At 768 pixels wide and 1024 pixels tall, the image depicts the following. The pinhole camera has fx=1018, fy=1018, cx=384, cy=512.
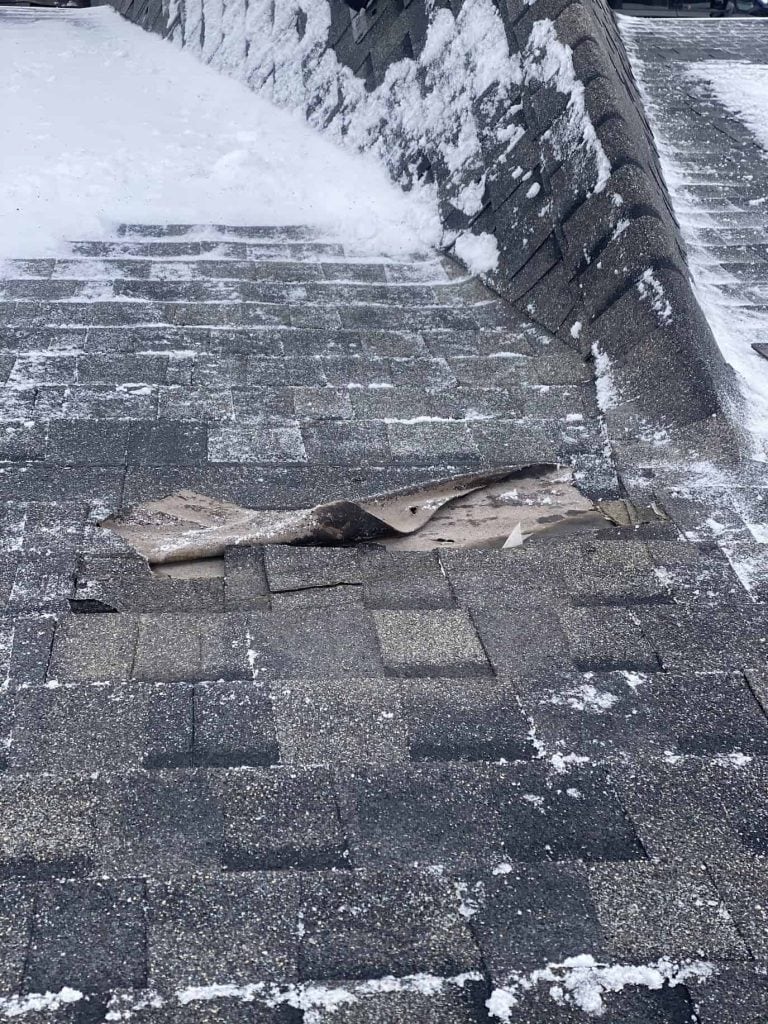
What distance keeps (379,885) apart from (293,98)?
5065 millimetres

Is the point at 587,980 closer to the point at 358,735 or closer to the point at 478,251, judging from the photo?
the point at 358,735

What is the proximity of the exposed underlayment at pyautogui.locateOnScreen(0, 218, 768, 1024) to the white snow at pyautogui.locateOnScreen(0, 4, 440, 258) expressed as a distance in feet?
4.80

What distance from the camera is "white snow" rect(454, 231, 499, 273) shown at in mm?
4297

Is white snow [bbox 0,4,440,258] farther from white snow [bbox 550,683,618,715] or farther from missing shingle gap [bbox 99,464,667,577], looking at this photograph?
white snow [bbox 550,683,618,715]

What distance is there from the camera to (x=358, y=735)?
2061 mm

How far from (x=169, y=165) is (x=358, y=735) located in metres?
4.00

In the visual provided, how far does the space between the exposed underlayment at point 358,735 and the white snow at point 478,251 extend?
3.38ft

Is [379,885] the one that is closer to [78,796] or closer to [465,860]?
[465,860]

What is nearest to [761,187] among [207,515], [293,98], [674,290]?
[674,290]

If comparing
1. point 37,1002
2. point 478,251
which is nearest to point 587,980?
point 37,1002

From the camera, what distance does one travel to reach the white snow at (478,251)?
4.30m

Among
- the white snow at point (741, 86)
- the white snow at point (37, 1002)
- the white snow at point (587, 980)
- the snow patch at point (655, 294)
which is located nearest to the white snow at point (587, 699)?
the white snow at point (587, 980)

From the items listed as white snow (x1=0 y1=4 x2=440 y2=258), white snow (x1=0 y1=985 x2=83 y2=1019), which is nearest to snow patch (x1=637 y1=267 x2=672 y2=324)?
white snow (x1=0 y1=4 x2=440 y2=258)

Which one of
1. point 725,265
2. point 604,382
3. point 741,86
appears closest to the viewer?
point 604,382
